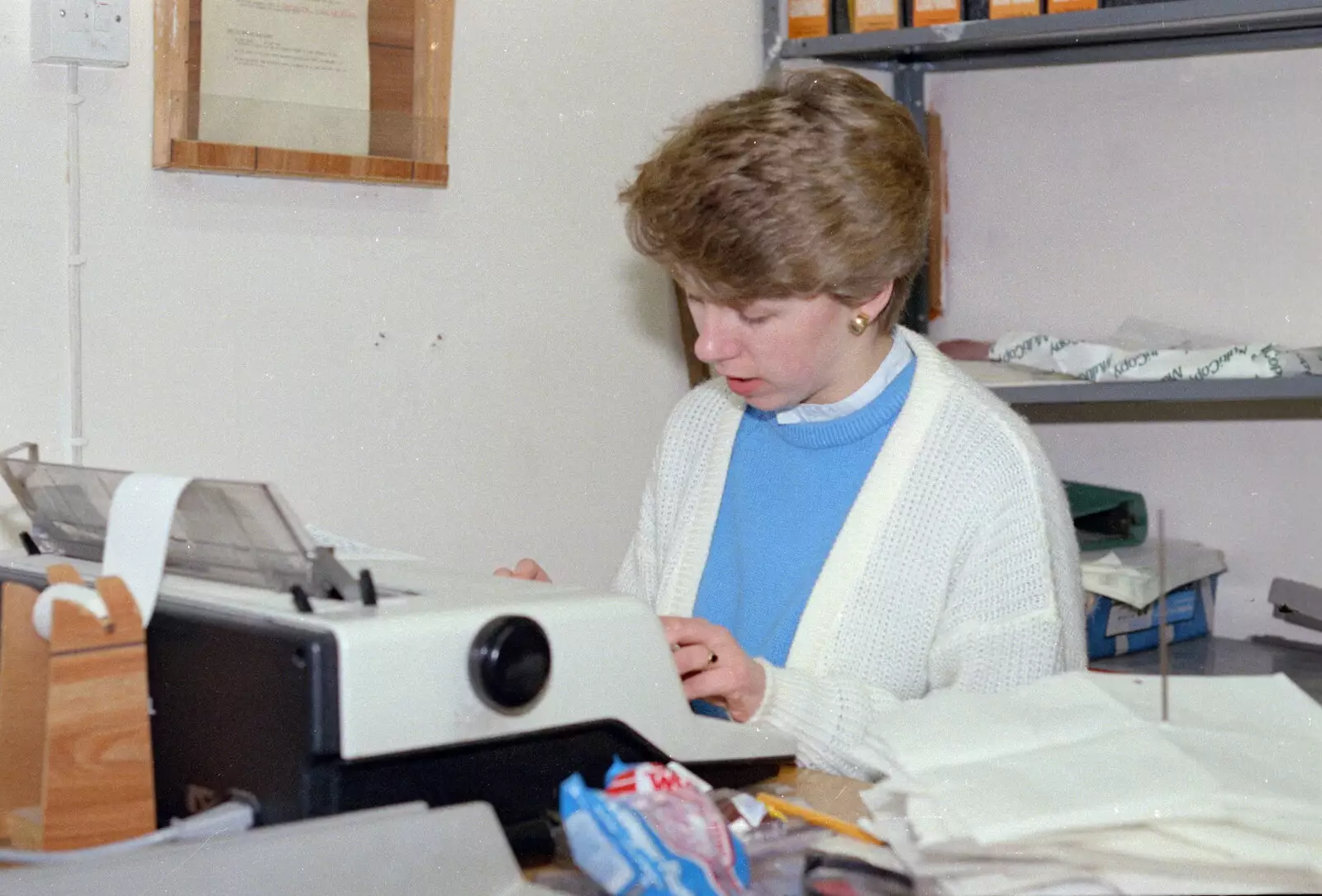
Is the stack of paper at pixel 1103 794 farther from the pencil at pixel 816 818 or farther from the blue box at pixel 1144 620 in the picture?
the blue box at pixel 1144 620

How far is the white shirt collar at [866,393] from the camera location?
1605 millimetres

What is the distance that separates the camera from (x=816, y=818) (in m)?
0.98

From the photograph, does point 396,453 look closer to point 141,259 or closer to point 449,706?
point 141,259

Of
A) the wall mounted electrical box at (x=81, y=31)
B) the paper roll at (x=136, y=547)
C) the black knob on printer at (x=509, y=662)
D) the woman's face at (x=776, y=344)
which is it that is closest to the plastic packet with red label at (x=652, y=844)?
the black knob on printer at (x=509, y=662)

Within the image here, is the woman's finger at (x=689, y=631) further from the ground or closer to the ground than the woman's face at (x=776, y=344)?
closer to the ground

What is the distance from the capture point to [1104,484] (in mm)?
2396

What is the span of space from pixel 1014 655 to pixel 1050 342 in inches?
33.8

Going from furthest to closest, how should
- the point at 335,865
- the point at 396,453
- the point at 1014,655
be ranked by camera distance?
the point at 396,453, the point at 1014,655, the point at 335,865

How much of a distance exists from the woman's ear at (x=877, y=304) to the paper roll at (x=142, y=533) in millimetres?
799

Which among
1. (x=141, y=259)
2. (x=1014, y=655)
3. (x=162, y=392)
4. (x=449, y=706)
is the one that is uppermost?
(x=141, y=259)

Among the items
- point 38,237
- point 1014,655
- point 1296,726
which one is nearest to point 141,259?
point 38,237

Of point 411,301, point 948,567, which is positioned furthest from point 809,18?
point 948,567

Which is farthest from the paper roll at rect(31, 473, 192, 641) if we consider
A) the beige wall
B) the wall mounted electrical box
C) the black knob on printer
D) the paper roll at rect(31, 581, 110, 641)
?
the wall mounted electrical box

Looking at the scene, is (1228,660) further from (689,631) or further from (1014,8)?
(689,631)
